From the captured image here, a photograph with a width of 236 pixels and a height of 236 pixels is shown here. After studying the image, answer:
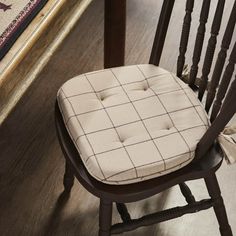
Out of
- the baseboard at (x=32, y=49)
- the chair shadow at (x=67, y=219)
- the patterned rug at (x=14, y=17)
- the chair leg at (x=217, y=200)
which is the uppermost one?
the patterned rug at (x=14, y=17)

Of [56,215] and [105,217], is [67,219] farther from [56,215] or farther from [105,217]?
[105,217]

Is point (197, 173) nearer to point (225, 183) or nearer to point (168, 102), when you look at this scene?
point (168, 102)

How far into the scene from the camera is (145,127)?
50.6 inches

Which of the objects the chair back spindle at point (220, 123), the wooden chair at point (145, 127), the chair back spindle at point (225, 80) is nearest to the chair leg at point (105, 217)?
the wooden chair at point (145, 127)

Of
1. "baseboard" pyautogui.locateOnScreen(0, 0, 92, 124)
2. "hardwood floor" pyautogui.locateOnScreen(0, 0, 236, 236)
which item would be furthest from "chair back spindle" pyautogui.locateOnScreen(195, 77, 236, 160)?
"hardwood floor" pyautogui.locateOnScreen(0, 0, 236, 236)

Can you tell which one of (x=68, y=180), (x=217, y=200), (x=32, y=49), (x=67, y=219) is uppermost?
(x=32, y=49)

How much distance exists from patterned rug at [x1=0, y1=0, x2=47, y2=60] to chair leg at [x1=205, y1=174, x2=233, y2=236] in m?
0.59

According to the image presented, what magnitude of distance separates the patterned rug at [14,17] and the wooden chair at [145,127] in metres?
0.27

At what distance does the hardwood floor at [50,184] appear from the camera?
171cm

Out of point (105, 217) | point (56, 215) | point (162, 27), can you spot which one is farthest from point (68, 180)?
point (162, 27)

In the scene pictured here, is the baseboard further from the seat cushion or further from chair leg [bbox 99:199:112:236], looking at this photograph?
chair leg [bbox 99:199:112:236]

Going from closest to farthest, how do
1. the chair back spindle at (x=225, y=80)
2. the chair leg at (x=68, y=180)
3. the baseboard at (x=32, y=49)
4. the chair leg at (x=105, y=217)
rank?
the baseboard at (x=32, y=49) < the chair back spindle at (x=225, y=80) < the chair leg at (x=105, y=217) < the chair leg at (x=68, y=180)

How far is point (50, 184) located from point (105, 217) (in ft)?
1.75

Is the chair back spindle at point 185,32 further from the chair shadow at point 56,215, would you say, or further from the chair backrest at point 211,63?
the chair shadow at point 56,215
